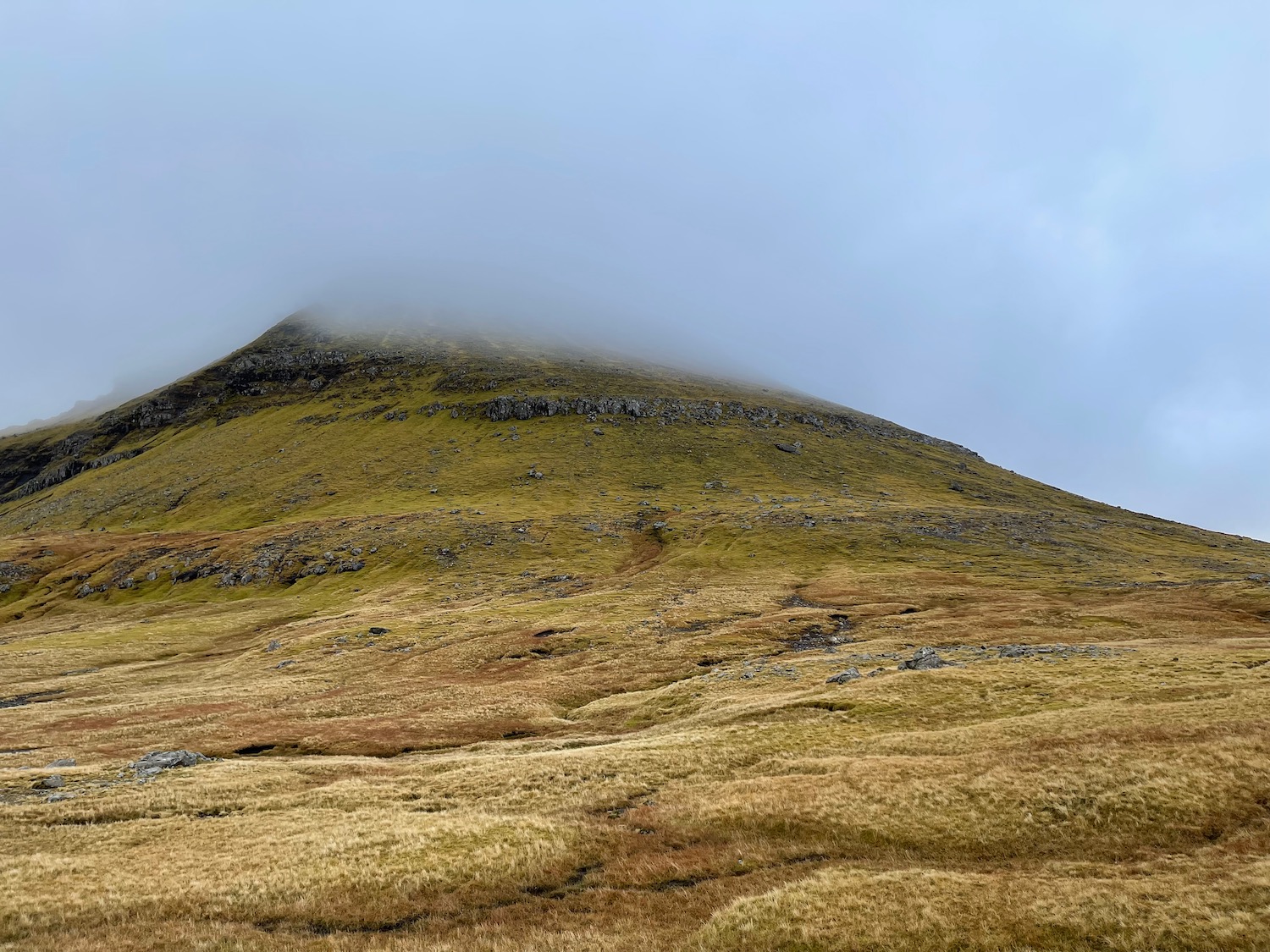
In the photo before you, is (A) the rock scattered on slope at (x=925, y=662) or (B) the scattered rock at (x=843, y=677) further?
(A) the rock scattered on slope at (x=925, y=662)

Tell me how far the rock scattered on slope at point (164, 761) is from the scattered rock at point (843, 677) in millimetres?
45902

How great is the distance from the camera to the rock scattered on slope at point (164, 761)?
39.3 m

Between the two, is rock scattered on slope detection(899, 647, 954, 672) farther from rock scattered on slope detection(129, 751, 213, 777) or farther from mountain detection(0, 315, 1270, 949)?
rock scattered on slope detection(129, 751, 213, 777)

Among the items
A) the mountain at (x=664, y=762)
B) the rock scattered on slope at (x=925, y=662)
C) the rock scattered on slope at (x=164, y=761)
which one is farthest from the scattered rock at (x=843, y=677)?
the rock scattered on slope at (x=164, y=761)

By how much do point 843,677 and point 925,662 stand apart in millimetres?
7435

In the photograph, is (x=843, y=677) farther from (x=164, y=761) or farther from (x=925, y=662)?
(x=164, y=761)

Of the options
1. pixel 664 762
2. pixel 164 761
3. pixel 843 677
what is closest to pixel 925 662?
pixel 843 677

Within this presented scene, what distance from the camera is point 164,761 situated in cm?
4078

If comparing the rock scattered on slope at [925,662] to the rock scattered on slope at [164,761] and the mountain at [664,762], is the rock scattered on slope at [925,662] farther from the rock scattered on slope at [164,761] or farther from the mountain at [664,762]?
the rock scattered on slope at [164,761]

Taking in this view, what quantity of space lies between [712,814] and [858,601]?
71.2 m

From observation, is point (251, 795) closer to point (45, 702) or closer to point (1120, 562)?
point (45, 702)

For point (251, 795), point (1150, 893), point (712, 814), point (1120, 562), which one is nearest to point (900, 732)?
point (712, 814)

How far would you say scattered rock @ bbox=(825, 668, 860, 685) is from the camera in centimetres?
5212

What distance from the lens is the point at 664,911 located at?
21.5 meters
